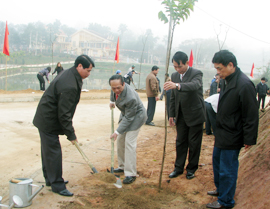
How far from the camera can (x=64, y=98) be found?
303cm

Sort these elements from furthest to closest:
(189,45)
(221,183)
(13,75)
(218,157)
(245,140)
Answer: (189,45) → (13,75) → (218,157) → (221,183) → (245,140)

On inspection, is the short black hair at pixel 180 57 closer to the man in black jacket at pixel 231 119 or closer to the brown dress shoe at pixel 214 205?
the man in black jacket at pixel 231 119

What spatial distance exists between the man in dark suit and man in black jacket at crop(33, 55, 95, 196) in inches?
51.1

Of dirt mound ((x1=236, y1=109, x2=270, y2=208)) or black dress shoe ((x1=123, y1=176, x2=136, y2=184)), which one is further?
black dress shoe ((x1=123, y1=176, x2=136, y2=184))

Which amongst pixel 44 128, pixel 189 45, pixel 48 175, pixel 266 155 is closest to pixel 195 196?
pixel 266 155

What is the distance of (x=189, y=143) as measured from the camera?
3.75 m

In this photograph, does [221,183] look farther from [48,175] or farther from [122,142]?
[48,175]

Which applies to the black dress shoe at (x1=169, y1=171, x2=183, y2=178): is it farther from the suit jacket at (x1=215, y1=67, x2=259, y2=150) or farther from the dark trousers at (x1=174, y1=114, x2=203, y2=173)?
the suit jacket at (x1=215, y1=67, x2=259, y2=150)

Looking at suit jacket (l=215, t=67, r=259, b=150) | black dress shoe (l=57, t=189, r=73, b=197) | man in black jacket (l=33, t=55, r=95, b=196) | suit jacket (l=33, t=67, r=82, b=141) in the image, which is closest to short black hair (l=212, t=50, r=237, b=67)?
suit jacket (l=215, t=67, r=259, b=150)

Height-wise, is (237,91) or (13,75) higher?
→ (237,91)

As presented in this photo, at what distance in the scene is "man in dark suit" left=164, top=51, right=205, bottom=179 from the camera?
3.52 metres

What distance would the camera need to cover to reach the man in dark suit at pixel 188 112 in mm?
3523

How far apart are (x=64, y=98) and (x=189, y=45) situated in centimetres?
7289

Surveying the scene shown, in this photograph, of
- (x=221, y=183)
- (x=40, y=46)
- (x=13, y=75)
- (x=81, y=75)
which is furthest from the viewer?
(x=40, y=46)
